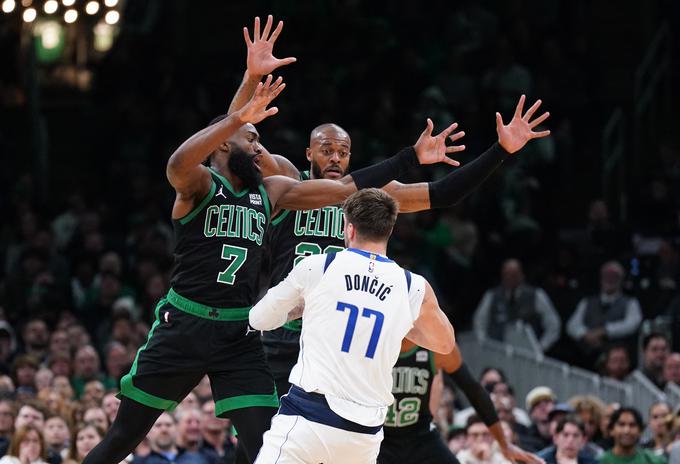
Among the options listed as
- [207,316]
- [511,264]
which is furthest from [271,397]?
[511,264]

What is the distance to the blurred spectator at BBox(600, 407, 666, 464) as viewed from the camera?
12.9 m

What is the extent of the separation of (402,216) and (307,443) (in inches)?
431

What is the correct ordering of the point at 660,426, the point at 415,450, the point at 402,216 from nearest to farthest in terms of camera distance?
the point at 415,450 < the point at 660,426 < the point at 402,216

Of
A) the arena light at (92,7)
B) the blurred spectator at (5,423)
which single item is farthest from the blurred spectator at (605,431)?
the arena light at (92,7)

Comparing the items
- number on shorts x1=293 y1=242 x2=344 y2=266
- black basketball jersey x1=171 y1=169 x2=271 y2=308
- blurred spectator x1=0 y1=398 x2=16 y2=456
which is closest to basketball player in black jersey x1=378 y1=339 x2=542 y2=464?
number on shorts x1=293 y1=242 x2=344 y2=266

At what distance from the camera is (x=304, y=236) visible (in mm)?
9422

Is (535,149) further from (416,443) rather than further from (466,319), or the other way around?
(416,443)

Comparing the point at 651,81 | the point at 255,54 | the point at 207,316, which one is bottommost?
the point at 207,316

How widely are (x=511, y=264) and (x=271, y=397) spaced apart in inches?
365

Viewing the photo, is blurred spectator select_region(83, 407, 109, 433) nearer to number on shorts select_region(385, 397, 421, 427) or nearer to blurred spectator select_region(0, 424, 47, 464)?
blurred spectator select_region(0, 424, 47, 464)

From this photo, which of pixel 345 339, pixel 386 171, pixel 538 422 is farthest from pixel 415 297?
pixel 538 422

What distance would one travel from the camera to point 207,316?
27.3ft

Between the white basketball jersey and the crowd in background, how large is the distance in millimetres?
5686

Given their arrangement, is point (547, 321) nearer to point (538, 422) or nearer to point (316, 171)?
point (538, 422)
